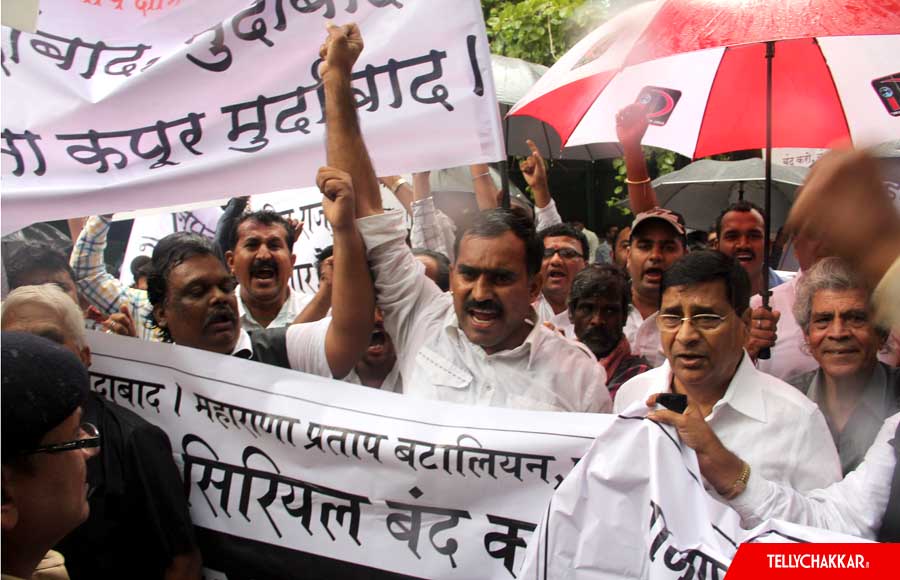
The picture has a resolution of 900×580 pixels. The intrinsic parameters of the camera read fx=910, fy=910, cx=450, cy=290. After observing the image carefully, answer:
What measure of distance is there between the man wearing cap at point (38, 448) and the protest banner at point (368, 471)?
34.5 inches

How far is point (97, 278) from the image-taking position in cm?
416

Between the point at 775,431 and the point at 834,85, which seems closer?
the point at 775,431

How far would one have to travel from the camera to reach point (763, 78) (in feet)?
12.2

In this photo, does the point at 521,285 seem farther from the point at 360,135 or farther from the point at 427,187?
the point at 427,187

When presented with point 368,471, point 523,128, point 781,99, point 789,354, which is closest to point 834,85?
point 781,99

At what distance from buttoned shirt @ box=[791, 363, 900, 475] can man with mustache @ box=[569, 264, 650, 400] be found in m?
0.86

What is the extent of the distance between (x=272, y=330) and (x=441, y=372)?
77cm

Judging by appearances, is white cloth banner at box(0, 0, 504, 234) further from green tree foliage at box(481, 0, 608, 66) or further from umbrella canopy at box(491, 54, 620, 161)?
green tree foliage at box(481, 0, 608, 66)

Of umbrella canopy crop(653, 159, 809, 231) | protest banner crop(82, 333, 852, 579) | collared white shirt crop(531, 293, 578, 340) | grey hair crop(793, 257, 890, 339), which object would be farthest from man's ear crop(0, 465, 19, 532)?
umbrella canopy crop(653, 159, 809, 231)

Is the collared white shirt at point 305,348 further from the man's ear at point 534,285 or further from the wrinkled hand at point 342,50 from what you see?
the wrinkled hand at point 342,50

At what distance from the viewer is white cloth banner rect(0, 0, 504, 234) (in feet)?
9.15

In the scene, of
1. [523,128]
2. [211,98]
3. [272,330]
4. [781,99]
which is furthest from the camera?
[523,128]

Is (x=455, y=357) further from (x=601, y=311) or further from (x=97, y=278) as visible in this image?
(x=97, y=278)

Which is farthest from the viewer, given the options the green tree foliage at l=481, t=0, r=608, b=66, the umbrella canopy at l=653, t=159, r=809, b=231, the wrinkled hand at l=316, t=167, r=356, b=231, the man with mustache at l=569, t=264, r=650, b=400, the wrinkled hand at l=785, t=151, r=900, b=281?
the green tree foliage at l=481, t=0, r=608, b=66
